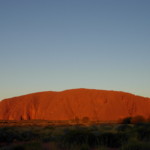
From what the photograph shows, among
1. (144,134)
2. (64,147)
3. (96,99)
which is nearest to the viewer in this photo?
(64,147)

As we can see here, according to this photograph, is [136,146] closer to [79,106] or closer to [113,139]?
[113,139]

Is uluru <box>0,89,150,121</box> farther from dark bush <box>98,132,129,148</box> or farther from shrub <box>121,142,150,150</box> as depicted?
shrub <box>121,142,150,150</box>

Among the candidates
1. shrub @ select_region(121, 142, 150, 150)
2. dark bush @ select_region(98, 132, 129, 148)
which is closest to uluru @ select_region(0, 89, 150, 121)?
dark bush @ select_region(98, 132, 129, 148)

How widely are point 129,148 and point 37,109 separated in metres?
61.5

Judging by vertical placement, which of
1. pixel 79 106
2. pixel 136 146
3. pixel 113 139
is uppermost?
pixel 136 146

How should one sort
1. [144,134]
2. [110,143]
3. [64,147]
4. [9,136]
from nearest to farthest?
[64,147] → [110,143] → [144,134] → [9,136]

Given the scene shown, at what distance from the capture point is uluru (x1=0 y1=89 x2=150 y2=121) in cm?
6353

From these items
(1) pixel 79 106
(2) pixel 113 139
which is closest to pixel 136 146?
(2) pixel 113 139

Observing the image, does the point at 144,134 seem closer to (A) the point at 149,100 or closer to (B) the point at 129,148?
(B) the point at 129,148

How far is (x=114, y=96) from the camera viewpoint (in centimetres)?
6738

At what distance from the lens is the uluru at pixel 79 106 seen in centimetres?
6353

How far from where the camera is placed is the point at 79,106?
219 feet

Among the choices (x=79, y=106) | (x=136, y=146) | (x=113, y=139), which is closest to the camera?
(x=136, y=146)

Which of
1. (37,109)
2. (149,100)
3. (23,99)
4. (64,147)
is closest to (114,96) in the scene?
(149,100)
